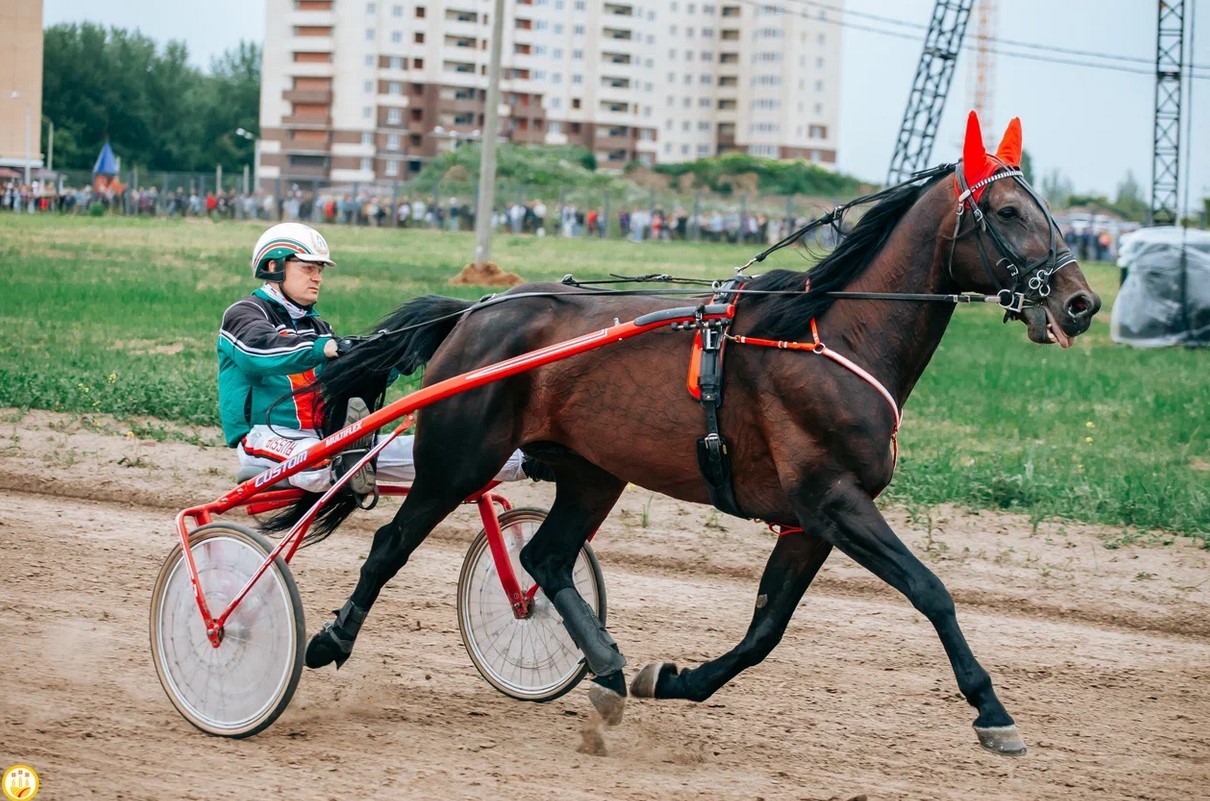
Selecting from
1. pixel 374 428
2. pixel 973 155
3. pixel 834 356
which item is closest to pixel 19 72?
pixel 374 428

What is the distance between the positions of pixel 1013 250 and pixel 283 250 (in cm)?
274

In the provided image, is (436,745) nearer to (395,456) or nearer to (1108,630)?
(395,456)

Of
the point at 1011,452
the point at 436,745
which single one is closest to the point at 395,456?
the point at 436,745

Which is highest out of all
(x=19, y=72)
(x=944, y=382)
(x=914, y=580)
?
(x=19, y=72)

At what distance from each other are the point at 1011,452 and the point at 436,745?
7.22 m

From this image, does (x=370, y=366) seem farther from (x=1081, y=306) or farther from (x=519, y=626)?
(x=1081, y=306)

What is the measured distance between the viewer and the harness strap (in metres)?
4.79

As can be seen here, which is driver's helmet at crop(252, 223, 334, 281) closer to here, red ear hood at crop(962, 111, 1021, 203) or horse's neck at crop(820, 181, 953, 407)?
horse's neck at crop(820, 181, 953, 407)

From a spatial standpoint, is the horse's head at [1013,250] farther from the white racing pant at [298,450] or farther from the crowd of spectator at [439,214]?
the crowd of spectator at [439,214]

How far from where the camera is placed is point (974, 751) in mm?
5066

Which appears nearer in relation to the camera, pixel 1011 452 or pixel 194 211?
pixel 1011 452

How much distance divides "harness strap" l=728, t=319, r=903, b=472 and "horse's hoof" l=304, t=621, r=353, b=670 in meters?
1.88

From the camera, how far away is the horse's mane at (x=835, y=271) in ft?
16.3

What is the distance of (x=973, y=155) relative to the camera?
4750 mm
